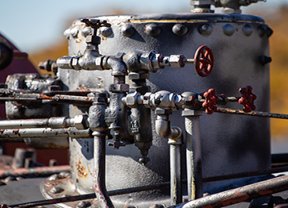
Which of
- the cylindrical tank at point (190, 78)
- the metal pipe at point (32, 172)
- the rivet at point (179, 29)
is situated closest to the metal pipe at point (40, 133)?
the cylindrical tank at point (190, 78)

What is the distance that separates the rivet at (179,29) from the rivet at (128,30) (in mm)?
185

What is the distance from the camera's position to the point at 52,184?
4496mm

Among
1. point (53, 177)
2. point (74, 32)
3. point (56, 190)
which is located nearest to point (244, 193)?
point (74, 32)

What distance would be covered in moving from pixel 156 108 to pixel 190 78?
60 cm

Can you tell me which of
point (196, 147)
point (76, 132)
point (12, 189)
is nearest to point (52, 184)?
point (12, 189)

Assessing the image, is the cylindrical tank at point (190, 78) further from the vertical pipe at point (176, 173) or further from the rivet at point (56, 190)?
the vertical pipe at point (176, 173)

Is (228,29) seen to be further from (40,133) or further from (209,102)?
(40,133)

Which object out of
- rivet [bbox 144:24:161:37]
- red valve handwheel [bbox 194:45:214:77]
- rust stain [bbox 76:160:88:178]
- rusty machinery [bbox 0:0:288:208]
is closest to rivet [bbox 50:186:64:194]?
rusty machinery [bbox 0:0:288:208]

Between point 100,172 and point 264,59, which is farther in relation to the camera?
point 264,59

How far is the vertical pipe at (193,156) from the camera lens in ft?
11.0

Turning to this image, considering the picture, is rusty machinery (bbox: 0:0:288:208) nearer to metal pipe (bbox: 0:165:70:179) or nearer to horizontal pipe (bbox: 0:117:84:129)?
horizontal pipe (bbox: 0:117:84:129)

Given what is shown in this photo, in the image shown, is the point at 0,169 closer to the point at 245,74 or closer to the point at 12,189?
the point at 12,189

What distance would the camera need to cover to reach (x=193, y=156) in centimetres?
337

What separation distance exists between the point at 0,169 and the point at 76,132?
6.40 ft
